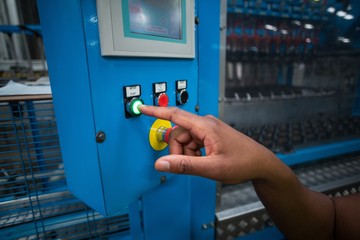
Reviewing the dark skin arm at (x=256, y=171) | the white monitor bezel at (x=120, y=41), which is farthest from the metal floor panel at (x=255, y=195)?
the white monitor bezel at (x=120, y=41)

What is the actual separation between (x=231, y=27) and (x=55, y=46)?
1706mm

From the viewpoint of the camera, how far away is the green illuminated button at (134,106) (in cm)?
46

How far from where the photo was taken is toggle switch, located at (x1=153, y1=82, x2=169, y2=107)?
52cm

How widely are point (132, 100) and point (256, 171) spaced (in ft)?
1.10

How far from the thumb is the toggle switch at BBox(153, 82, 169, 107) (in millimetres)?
198

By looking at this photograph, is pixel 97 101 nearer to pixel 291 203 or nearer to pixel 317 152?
pixel 291 203

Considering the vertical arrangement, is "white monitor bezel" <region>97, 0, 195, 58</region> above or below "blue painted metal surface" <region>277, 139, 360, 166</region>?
above

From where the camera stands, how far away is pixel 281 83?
2166mm

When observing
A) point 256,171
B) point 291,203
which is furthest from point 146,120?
point 291,203

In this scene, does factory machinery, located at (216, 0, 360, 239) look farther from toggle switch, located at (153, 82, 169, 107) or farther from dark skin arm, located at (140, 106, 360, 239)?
toggle switch, located at (153, 82, 169, 107)

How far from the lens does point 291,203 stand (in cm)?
55

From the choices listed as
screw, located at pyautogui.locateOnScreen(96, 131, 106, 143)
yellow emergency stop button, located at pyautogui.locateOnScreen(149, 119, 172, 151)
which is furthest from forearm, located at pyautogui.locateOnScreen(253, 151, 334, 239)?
screw, located at pyautogui.locateOnScreen(96, 131, 106, 143)

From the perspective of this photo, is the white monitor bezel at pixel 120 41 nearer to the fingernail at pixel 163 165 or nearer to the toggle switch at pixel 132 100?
the toggle switch at pixel 132 100

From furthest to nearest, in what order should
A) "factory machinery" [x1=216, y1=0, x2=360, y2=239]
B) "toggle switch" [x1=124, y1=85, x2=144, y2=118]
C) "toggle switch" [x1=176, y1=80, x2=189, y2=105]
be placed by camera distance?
1. "factory machinery" [x1=216, y1=0, x2=360, y2=239]
2. "toggle switch" [x1=176, y1=80, x2=189, y2=105]
3. "toggle switch" [x1=124, y1=85, x2=144, y2=118]
